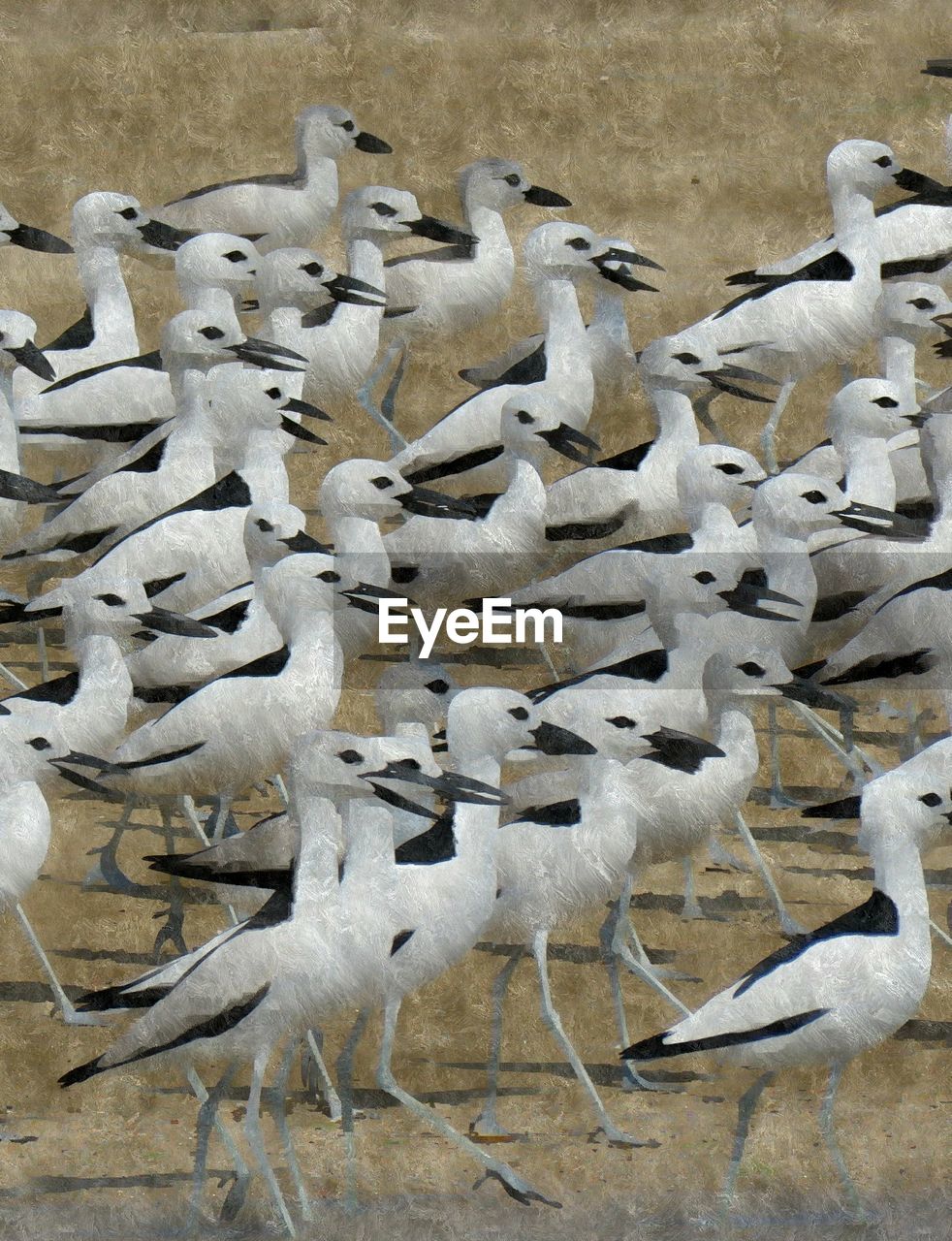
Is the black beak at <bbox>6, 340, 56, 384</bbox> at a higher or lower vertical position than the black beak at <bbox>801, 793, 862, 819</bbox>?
lower

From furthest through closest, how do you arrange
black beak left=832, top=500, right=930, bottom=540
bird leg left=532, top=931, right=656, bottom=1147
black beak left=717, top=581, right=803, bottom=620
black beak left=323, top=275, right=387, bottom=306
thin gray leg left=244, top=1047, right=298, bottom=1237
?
black beak left=323, top=275, right=387, bottom=306, black beak left=832, top=500, right=930, bottom=540, black beak left=717, top=581, right=803, bottom=620, bird leg left=532, top=931, right=656, bottom=1147, thin gray leg left=244, top=1047, right=298, bottom=1237

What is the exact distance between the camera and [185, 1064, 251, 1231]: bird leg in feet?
29.5

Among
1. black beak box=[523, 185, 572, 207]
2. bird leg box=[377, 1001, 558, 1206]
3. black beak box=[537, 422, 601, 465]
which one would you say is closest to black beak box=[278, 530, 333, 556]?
black beak box=[537, 422, 601, 465]

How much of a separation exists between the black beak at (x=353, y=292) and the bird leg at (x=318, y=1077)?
534 centimetres

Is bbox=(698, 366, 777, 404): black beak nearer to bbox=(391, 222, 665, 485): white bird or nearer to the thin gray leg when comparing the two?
bbox=(391, 222, 665, 485): white bird

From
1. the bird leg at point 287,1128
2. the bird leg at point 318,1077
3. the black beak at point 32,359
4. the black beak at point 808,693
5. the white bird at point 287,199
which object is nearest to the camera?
the bird leg at point 287,1128

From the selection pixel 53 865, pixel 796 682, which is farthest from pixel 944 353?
pixel 53 865

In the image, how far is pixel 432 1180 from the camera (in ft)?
30.5

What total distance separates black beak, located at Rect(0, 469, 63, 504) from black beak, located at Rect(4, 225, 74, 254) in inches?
122

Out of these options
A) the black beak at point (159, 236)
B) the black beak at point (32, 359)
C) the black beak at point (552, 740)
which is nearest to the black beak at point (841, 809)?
the black beak at point (552, 740)

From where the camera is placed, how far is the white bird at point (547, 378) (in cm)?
1348

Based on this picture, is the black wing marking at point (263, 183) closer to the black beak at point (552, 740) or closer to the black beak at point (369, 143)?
the black beak at point (369, 143)

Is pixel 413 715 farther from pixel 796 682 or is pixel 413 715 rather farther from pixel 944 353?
pixel 944 353

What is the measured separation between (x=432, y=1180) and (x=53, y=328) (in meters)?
8.42
